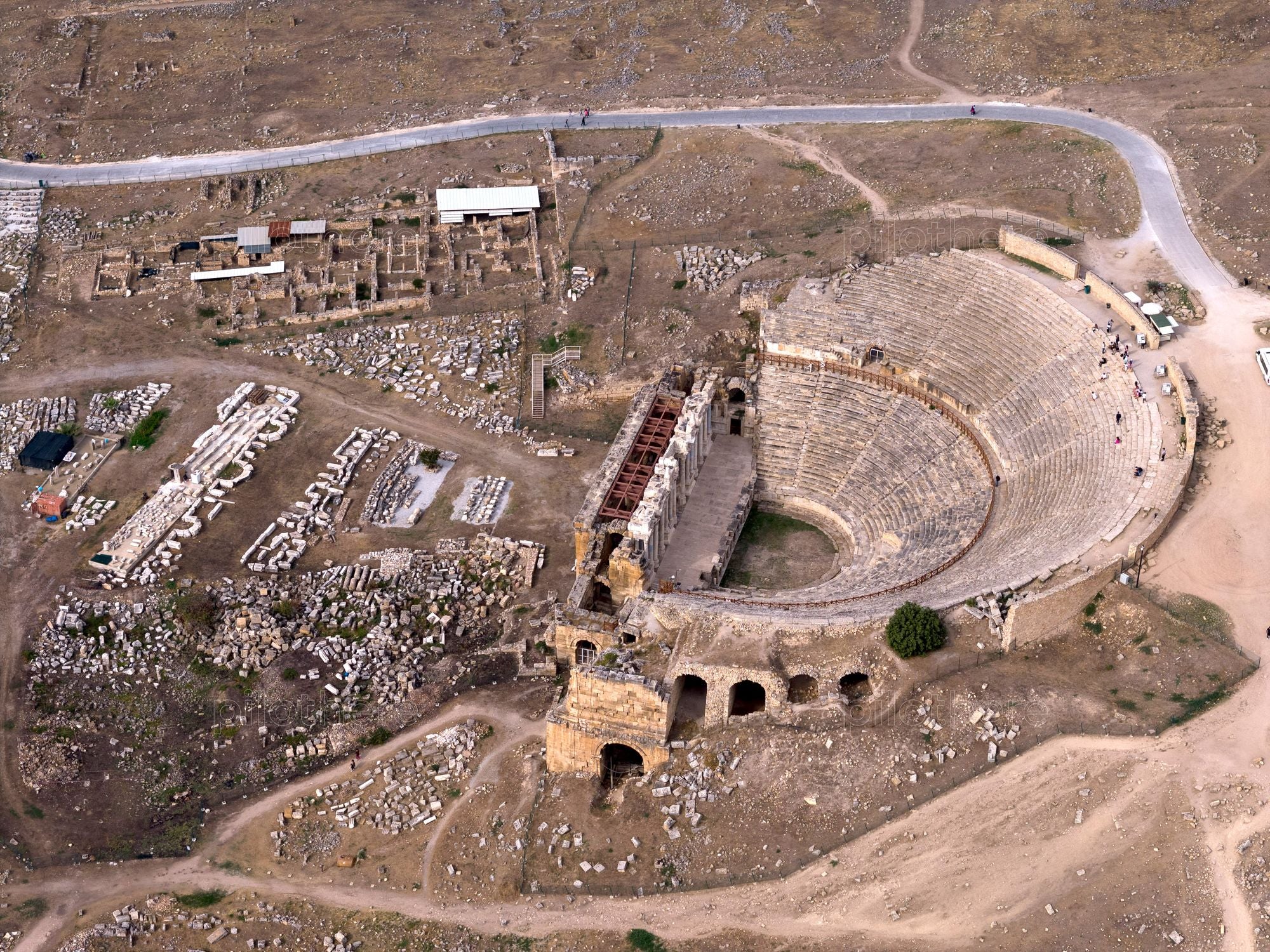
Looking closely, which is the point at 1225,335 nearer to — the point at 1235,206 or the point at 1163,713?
the point at 1235,206

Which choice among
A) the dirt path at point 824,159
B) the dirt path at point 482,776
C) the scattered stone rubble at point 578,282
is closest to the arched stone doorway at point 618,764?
the dirt path at point 482,776

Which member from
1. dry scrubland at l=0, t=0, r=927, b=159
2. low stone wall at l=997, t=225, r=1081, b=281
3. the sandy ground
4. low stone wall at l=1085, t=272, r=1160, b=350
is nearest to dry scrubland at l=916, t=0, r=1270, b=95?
dry scrubland at l=0, t=0, r=927, b=159

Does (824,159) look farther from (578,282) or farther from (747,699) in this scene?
(747,699)

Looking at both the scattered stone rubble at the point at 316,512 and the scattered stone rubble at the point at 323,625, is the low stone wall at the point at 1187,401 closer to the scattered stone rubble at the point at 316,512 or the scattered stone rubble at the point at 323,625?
the scattered stone rubble at the point at 323,625

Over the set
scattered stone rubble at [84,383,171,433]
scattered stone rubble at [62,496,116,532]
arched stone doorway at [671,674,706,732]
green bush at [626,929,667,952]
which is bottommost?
green bush at [626,929,667,952]

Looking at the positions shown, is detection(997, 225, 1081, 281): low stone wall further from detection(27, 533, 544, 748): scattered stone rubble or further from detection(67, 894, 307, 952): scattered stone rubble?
detection(67, 894, 307, 952): scattered stone rubble

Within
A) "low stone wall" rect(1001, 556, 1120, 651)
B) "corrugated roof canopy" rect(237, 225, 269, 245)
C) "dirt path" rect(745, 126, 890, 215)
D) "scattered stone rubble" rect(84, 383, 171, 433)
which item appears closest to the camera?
"low stone wall" rect(1001, 556, 1120, 651)
